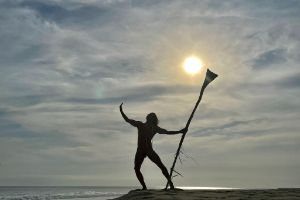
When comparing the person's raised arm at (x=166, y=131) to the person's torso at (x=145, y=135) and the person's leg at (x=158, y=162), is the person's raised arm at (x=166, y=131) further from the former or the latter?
the person's leg at (x=158, y=162)

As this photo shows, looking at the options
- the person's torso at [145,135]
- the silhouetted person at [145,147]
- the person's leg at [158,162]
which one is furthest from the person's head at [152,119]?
the person's leg at [158,162]

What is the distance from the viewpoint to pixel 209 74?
1419cm

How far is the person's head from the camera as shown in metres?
13.6

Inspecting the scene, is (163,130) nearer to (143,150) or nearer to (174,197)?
(143,150)

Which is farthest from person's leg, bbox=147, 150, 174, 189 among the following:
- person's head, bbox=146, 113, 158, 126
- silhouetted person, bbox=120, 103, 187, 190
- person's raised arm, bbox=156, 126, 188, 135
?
person's head, bbox=146, 113, 158, 126

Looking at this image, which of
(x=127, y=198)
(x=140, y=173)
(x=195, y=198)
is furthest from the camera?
(x=140, y=173)

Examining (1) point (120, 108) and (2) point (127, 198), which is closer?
(2) point (127, 198)

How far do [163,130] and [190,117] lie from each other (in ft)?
2.99

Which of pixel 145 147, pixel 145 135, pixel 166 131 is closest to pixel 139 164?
pixel 145 147

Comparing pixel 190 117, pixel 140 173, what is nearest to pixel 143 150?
pixel 140 173

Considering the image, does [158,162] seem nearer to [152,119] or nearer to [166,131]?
[166,131]

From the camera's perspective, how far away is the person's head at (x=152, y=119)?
13570 mm

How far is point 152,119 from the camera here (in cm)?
1359

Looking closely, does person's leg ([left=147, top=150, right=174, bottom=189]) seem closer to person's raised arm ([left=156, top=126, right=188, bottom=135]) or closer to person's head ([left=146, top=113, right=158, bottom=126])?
person's raised arm ([left=156, top=126, right=188, bottom=135])
